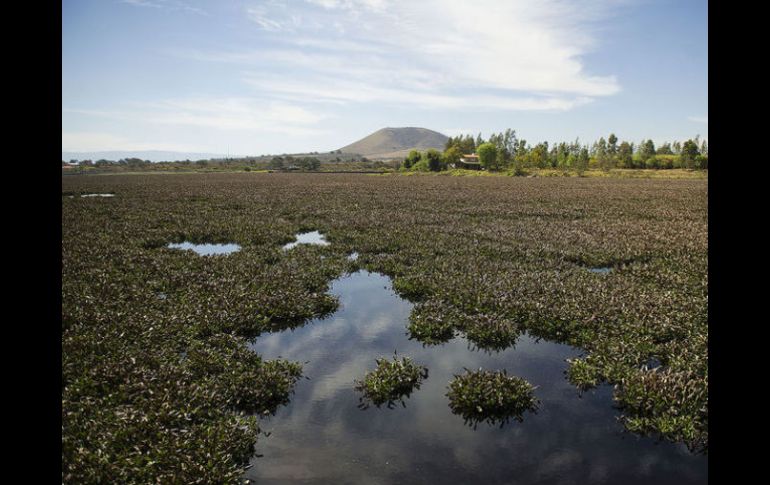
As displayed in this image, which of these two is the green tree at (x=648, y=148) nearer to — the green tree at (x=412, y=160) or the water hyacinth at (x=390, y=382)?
the green tree at (x=412, y=160)

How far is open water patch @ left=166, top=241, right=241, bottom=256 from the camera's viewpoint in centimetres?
2408

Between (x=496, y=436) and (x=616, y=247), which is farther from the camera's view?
(x=616, y=247)

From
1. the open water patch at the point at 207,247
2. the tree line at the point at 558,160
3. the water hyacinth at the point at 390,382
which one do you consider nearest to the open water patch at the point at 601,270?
the water hyacinth at the point at 390,382

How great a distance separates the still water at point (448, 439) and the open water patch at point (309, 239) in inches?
568

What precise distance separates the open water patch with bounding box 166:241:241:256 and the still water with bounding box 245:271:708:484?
541 inches

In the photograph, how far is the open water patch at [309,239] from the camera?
25.9m

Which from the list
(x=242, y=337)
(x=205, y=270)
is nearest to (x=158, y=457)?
(x=242, y=337)

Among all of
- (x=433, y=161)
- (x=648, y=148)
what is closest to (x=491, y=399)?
(x=433, y=161)

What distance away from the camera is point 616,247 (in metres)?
23.4

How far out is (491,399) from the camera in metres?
9.30

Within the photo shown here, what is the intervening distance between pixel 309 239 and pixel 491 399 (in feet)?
67.2

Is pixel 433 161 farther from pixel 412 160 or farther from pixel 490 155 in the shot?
pixel 490 155
